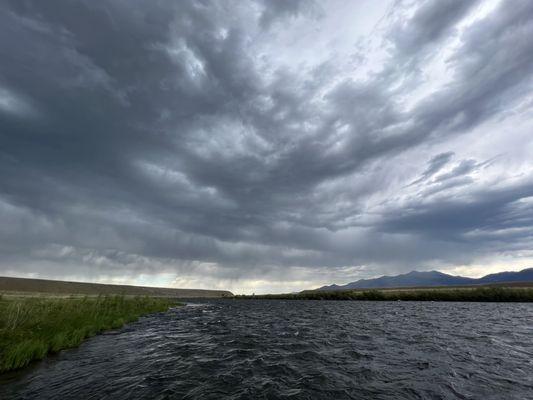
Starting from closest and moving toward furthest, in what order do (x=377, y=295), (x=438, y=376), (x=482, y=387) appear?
1. (x=482, y=387)
2. (x=438, y=376)
3. (x=377, y=295)

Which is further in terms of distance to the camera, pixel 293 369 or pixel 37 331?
pixel 37 331

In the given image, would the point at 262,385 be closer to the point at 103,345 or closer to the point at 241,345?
the point at 241,345

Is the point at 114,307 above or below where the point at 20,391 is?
above

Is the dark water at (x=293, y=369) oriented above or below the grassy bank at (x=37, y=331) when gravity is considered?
below

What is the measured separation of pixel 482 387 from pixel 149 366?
701 inches

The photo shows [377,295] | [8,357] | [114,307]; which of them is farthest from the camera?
[377,295]

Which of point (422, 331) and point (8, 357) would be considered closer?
point (8, 357)

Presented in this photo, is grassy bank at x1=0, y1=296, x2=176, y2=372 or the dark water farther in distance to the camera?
grassy bank at x1=0, y1=296, x2=176, y2=372

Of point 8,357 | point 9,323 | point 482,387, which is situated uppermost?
point 9,323

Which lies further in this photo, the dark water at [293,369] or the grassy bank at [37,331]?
the grassy bank at [37,331]

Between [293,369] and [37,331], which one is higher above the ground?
[37,331]

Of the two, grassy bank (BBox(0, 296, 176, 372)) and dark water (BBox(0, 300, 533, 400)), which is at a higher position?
grassy bank (BBox(0, 296, 176, 372))

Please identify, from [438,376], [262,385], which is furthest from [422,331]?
[262,385]

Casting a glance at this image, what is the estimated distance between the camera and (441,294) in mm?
97562
